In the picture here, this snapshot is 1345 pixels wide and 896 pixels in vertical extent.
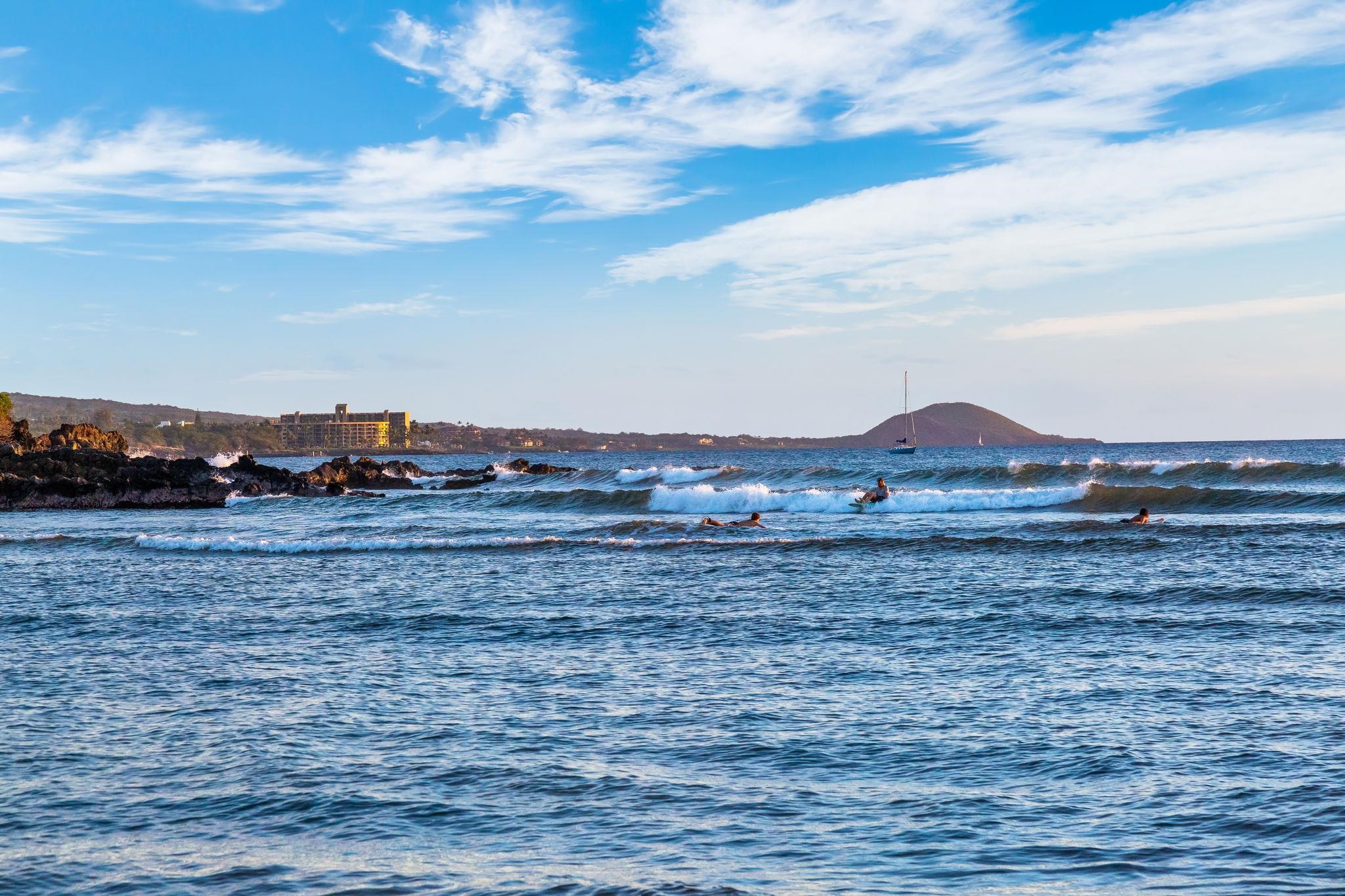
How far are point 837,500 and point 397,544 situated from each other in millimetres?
20004

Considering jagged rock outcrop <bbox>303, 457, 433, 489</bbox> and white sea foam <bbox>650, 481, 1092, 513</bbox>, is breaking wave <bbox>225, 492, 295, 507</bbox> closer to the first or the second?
jagged rock outcrop <bbox>303, 457, 433, 489</bbox>

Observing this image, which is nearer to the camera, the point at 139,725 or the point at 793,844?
the point at 793,844

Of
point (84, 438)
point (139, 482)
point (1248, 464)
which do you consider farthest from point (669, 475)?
point (84, 438)

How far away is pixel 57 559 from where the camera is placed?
27203 millimetres

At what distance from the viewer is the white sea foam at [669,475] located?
67.4 meters

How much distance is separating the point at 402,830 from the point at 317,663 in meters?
6.50

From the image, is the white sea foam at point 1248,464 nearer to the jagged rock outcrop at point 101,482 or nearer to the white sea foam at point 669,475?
the white sea foam at point 669,475

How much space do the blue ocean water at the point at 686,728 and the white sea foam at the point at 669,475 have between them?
142 feet

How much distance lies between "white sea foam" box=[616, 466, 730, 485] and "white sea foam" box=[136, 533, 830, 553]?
116ft

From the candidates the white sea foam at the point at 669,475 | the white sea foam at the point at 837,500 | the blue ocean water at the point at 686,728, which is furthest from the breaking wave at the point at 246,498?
the blue ocean water at the point at 686,728

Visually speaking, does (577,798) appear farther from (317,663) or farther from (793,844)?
(317,663)

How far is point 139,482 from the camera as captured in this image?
5103 centimetres

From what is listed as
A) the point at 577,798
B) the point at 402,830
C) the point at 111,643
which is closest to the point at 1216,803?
the point at 577,798

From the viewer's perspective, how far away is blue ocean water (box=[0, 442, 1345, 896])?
6887 mm
